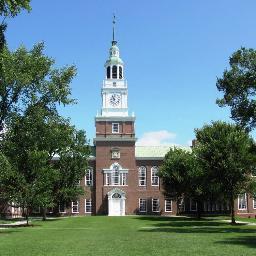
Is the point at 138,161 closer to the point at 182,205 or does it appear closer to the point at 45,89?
the point at 182,205

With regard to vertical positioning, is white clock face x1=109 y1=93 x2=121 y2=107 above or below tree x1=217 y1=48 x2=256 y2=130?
above

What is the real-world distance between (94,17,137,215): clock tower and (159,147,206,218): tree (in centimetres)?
1373

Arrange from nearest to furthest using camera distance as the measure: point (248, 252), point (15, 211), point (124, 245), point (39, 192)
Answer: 1. point (248, 252)
2. point (124, 245)
3. point (39, 192)
4. point (15, 211)

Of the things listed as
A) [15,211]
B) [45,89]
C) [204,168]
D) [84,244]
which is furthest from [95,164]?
[84,244]

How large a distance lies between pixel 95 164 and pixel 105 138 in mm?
4583

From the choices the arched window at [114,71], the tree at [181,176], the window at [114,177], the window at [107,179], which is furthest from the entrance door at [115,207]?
the arched window at [114,71]

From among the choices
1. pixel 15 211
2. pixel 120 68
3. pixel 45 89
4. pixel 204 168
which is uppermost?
pixel 120 68

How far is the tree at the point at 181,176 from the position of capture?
65.2 m

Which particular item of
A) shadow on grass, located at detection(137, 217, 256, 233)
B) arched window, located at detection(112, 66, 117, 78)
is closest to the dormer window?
arched window, located at detection(112, 66, 117, 78)

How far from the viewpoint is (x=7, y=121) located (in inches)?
1497

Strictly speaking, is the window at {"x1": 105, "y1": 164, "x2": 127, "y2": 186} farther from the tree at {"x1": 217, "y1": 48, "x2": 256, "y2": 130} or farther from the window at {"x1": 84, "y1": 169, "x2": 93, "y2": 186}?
the tree at {"x1": 217, "y1": 48, "x2": 256, "y2": 130}

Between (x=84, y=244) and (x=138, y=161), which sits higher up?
(x=138, y=161)

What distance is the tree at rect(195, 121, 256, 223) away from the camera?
4919cm

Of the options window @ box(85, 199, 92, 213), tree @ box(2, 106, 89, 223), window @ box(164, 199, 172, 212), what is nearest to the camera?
tree @ box(2, 106, 89, 223)
